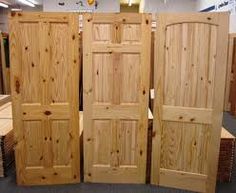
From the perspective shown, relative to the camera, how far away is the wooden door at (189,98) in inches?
104

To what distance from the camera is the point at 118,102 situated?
2.90m

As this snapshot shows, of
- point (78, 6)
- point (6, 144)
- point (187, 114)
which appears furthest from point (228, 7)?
point (6, 144)

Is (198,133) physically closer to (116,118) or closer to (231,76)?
(116,118)

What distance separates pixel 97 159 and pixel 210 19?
188cm

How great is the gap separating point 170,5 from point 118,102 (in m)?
8.06

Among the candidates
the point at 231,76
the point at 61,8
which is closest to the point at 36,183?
the point at 231,76

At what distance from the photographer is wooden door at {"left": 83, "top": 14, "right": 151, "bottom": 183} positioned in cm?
274

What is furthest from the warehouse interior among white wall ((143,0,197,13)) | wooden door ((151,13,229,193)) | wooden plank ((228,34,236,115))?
white wall ((143,0,197,13))

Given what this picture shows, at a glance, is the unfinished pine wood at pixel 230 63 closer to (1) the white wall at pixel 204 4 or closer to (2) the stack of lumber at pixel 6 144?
(1) the white wall at pixel 204 4

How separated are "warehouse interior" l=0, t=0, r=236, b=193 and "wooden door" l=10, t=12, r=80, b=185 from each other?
0.03 ft

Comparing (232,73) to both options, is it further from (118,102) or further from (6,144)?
(6,144)

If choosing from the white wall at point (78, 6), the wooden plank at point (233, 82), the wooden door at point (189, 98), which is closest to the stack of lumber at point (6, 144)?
the wooden door at point (189, 98)

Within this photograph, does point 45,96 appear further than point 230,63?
No

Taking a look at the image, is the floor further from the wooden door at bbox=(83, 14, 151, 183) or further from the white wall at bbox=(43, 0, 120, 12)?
the white wall at bbox=(43, 0, 120, 12)
